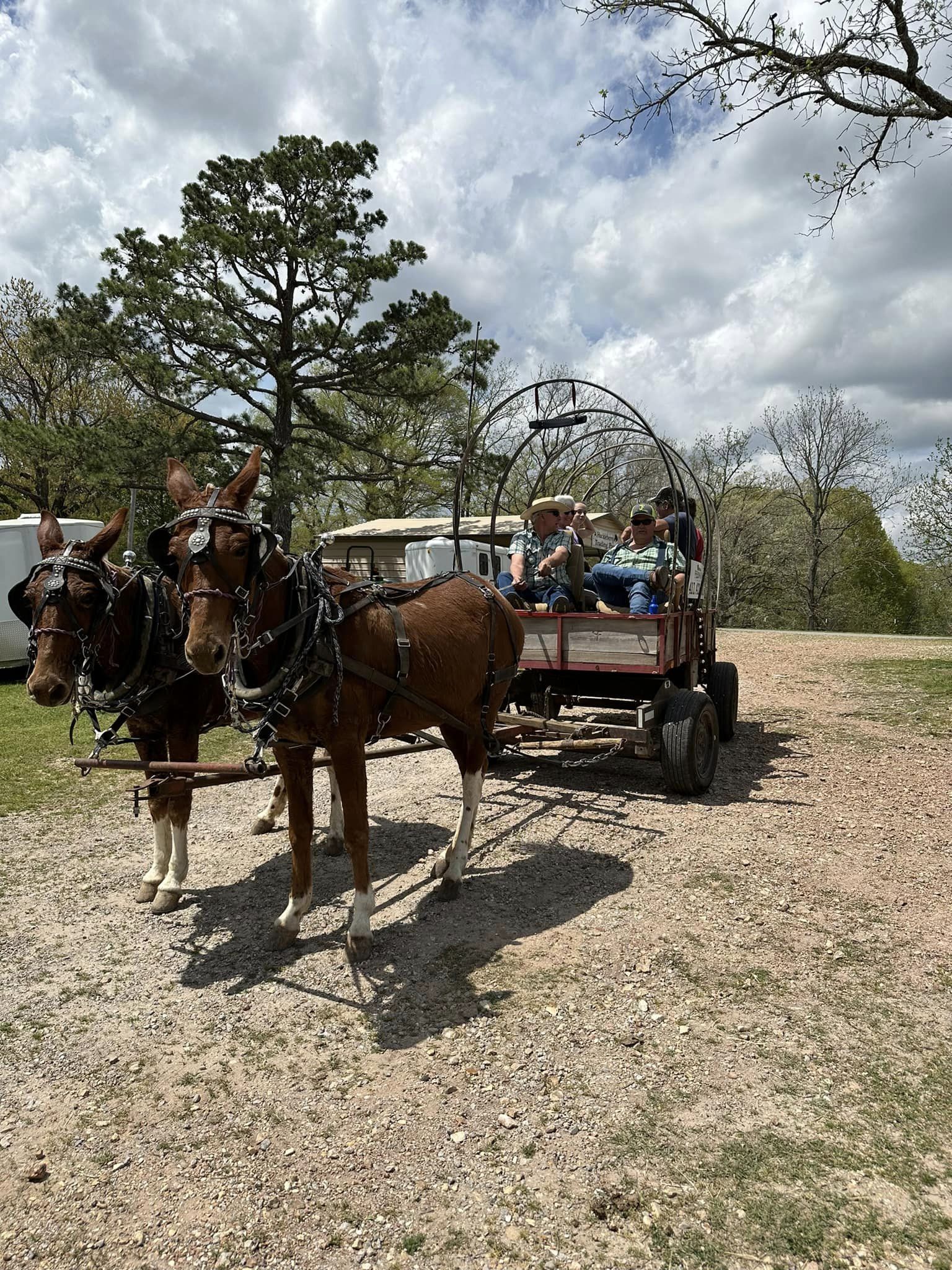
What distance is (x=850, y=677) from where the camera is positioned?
13.1 metres

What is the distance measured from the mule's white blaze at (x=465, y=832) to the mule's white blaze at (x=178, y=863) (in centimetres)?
171

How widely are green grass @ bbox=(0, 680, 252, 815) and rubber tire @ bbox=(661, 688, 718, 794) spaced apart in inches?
174

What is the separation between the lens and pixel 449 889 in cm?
468

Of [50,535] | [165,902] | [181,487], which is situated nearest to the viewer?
[181,487]

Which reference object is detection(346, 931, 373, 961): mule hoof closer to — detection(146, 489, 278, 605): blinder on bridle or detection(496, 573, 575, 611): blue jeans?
detection(146, 489, 278, 605): blinder on bridle

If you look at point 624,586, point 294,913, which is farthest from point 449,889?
point 624,586

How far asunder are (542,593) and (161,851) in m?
3.86

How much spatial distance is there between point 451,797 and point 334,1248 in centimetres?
471

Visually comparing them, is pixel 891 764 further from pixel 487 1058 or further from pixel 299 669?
pixel 299 669

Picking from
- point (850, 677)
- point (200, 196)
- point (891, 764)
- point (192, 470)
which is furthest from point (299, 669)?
point (200, 196)

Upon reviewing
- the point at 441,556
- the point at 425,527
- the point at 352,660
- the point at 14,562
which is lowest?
the point at 352,660

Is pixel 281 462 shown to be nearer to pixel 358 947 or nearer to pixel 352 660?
pixel 352 660

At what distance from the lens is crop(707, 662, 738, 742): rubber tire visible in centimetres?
840

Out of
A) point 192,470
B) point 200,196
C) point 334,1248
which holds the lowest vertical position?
point 334,1248
